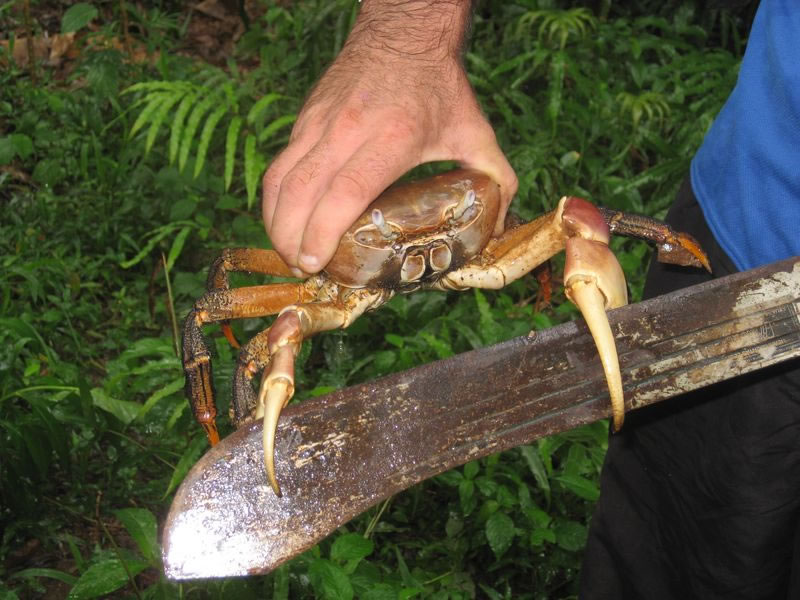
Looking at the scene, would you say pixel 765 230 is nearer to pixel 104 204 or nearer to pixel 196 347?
pixel 196 347

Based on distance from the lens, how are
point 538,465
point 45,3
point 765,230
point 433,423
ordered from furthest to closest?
point 45,3, point 538,465, point 765,230, point 433,423

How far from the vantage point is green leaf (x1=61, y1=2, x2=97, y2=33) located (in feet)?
13.4

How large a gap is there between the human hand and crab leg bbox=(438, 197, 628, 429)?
173 mm

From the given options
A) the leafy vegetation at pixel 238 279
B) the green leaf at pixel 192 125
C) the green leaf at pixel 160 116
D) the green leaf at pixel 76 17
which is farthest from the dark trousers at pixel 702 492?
the green leaf at pixel 76 17

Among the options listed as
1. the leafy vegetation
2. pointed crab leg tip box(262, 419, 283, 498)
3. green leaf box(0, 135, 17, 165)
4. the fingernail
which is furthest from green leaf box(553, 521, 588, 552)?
green leaf box(0, 135, 17, 165)

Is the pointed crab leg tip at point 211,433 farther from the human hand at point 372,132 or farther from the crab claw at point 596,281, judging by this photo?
the crab claw at point 596,281

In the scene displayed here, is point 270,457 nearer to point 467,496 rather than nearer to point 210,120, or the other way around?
point 467,496

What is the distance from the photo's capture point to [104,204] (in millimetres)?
4133

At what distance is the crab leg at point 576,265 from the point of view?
1.50 meters

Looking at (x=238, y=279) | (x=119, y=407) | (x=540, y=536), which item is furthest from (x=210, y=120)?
(x=540, y=536)

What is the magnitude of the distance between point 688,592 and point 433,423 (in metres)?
1.22

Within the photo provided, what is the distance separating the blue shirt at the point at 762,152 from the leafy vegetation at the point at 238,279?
984mm

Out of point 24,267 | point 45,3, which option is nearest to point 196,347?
point 24,267

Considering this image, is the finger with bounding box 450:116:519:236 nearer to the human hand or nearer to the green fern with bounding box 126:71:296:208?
the human hand
